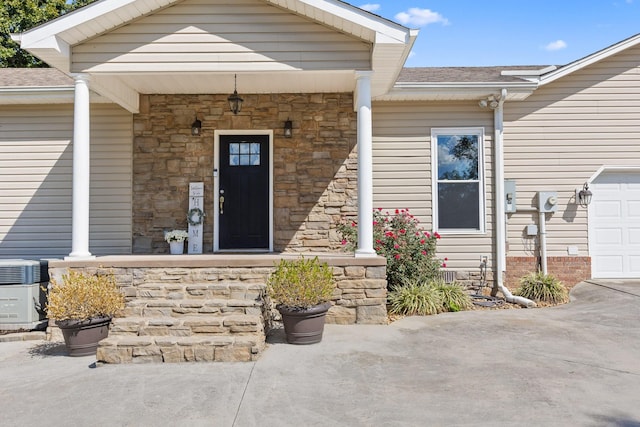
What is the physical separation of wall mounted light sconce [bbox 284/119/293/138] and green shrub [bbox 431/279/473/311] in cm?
322

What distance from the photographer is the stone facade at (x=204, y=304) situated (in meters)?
3.94

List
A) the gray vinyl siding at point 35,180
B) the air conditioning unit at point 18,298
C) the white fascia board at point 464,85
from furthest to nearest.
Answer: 1. the gray vinyl siding at point 35,180
2. the white fascia board at point 464,85
3. the air conditioning unit at point 18,298

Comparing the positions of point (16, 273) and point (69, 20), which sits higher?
point (69, 20)

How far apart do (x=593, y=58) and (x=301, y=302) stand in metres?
6.30

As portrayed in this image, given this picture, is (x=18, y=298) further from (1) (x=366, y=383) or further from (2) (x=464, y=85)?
(2) (x=464, y=85)

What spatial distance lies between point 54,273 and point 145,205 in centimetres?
224

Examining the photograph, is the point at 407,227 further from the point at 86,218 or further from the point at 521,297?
the point at 86,218

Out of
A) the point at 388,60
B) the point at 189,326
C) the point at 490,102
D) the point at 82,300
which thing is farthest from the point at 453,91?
the point at 82,300

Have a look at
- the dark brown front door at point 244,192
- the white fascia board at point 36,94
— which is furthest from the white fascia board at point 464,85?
the white fascia board at point 36,94

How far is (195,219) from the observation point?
7.05 m

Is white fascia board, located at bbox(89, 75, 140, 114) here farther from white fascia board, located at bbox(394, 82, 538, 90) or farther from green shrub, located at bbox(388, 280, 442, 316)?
green shrub, located at bbox(388, 280, 442, 316)

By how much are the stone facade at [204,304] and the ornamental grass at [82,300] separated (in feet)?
0.61

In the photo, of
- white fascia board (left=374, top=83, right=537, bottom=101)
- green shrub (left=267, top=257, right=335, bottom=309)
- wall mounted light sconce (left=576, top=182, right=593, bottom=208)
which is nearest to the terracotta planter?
green shrub (left=267, top=257, right=335, bottom=309)

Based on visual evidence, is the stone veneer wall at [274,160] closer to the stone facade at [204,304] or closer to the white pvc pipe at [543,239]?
the stone facade at [204,304]
